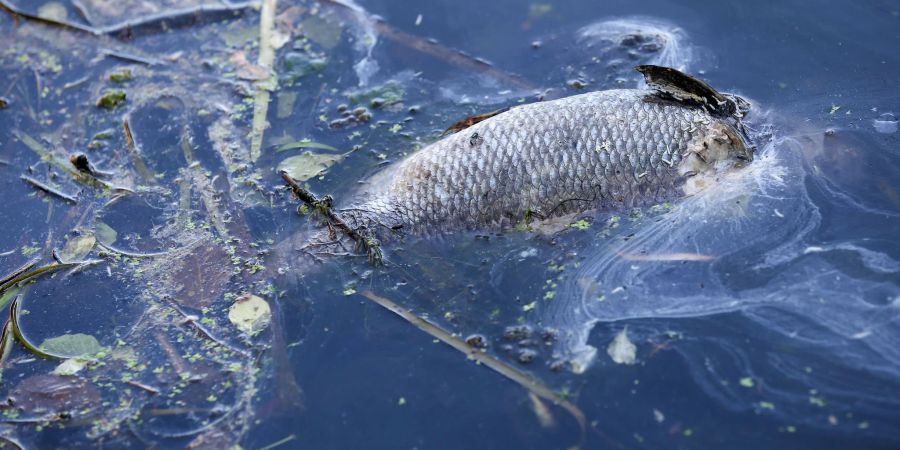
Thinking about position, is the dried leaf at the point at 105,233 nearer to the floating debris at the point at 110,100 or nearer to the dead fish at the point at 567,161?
the floating debris at the point at 110,100

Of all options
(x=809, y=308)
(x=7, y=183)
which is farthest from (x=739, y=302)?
(x=7, y=183)

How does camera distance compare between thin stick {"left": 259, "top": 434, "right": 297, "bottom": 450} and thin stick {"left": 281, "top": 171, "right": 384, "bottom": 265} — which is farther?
thin stick {"left": 281, "top": 171, "right": 384, "bottom": 265}

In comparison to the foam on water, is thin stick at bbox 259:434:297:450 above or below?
below

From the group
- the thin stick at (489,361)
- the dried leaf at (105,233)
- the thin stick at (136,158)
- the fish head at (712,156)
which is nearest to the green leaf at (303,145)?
the thin stick at (136,158)

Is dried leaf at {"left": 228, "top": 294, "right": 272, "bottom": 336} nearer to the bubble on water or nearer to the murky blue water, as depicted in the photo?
the murky blue water

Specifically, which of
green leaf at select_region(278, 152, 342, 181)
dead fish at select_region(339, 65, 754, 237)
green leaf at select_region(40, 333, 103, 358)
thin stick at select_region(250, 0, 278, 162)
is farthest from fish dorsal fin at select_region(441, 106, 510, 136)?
green leaf at select_region(40, 333, 103, 358)

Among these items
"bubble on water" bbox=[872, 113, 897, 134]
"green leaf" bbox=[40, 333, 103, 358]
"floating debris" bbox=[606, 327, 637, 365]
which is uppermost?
"bubble on water" bbox=[872, 113, 897, 134]
